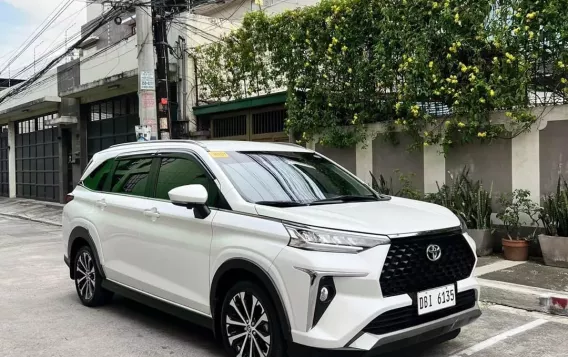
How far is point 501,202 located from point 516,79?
5.95 ft

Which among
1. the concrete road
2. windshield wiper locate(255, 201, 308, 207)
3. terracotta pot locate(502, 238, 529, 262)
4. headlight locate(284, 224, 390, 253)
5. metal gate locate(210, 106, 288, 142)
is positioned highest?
metal gate locate(210, 106, 288, 142)

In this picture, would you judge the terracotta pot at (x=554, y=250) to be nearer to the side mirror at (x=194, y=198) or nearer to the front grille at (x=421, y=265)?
the front grille at (x=421, y=265)

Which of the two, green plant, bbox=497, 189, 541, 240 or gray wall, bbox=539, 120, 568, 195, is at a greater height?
gray wall, bbox=539, 120, 568, 195

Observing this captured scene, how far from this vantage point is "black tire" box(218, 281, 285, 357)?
3615 mm

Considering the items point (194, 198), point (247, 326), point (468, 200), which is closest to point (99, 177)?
point (194, 198)

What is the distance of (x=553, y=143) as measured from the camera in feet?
24.7

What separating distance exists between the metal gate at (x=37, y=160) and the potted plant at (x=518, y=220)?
Result: 18106 millimetres

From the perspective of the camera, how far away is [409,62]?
8.52 metres

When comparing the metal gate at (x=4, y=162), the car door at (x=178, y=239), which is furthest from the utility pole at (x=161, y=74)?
the metal gate at (x=4, y=162)

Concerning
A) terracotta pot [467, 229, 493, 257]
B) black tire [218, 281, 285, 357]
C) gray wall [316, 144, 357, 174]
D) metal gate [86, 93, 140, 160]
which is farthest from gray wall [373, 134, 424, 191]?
metal gate [86, 93, 140, 160]

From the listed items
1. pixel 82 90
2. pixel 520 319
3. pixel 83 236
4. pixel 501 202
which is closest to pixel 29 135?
pixel 82 90

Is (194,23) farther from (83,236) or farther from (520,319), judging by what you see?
(520,319)

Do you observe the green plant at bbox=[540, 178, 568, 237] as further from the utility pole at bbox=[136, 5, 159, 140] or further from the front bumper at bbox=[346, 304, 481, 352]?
the utility pole at bbox=[136, 5, 159, 140]

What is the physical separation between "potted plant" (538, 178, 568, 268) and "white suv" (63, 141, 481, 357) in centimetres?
341
